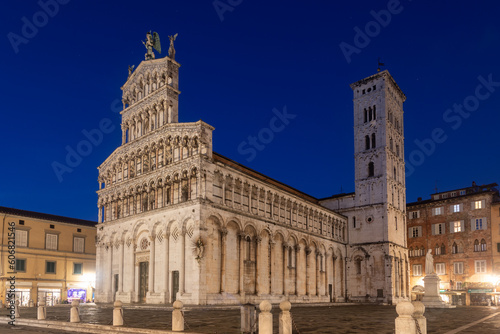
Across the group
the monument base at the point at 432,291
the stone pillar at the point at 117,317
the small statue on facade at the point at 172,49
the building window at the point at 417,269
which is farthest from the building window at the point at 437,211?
the stone pillar at the point at 117,317

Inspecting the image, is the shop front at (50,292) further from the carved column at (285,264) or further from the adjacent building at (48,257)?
the carved column at (285,264)

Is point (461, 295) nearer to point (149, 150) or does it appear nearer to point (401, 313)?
point (149, 150)

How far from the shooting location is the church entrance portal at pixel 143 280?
4044cm

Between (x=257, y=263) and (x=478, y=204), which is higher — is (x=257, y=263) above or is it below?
below

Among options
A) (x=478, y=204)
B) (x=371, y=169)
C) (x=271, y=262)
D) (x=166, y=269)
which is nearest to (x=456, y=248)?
(x=478, y=204)

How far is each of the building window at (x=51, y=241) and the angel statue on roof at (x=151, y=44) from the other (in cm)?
2342

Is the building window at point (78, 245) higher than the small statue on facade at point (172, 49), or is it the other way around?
the small statue on facade at point (172, 49)

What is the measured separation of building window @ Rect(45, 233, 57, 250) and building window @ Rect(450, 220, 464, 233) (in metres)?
48.8

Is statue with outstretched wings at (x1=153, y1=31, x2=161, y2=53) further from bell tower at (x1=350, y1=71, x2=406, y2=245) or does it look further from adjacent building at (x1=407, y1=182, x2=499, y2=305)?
adjacent building at (x1=407, y1=182, x2=499, y2=305)

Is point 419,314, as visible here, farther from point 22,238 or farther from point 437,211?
point 437,211

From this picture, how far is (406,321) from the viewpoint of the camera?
1147 cm

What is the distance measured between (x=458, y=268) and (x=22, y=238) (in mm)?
51516

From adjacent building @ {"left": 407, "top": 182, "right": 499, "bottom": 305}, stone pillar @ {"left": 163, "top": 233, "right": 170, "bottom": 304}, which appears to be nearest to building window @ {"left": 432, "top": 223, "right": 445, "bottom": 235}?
adjacent building @ {"left": 407, "top": 182, "right": 499, "bottom": 305}

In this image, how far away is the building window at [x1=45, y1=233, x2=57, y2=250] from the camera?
52241 mm
